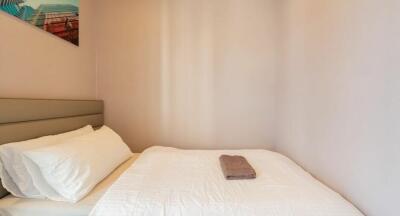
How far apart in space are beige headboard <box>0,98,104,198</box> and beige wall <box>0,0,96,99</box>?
0.12 m

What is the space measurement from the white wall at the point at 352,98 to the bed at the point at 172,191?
6.7 inches

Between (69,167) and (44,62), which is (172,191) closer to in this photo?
(69,167)

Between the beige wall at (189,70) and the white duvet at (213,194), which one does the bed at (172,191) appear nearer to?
the white duvet at (213,194)

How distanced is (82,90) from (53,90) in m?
0.48

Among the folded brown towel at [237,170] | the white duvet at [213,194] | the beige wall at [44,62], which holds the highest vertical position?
the beige wall at [44,62]

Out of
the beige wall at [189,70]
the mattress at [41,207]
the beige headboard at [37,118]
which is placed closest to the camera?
the mattress at [41,207]

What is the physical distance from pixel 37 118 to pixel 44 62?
486mm

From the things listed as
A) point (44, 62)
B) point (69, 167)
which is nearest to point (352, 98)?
point (69, 167)

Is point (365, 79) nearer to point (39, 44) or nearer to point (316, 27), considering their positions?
point (316, 27)

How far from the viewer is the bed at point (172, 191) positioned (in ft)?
3.68

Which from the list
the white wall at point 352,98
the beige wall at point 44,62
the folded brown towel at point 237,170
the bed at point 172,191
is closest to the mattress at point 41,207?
the bed at point 172,191

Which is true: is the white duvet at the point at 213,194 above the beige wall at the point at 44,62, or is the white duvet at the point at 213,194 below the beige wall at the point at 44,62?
below

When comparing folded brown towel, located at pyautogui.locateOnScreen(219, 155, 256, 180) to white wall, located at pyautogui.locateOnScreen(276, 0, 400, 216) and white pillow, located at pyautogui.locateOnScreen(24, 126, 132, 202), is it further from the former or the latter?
white pillow, located at pyautogui.locateOnScreen(24, 126, 132, 202)

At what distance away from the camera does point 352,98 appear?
4.29 ft
